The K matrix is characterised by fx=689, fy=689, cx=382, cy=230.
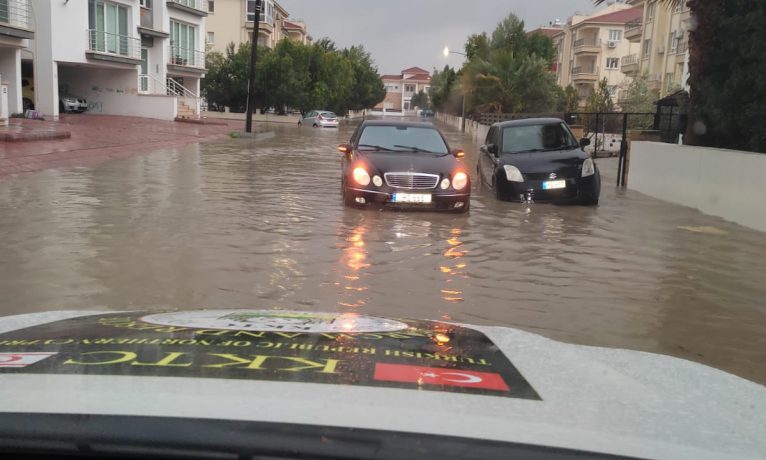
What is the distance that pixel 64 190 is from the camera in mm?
12305

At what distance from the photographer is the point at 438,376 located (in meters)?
2.07

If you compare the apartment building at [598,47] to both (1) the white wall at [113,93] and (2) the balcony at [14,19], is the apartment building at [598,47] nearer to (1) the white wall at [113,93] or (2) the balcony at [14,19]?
(1) the white wall at [113,93]

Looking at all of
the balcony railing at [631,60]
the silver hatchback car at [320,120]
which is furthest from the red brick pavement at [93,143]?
the balcony railing at [631,60]

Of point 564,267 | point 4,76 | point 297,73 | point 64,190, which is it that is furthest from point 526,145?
point 297,73

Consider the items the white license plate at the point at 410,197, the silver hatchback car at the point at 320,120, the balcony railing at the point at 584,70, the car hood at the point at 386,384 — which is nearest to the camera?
the car hood at the point at 386,384

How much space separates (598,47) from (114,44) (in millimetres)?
46951

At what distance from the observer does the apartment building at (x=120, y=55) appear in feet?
104

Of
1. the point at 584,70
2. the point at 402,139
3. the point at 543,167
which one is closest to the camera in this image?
the point at 402,139

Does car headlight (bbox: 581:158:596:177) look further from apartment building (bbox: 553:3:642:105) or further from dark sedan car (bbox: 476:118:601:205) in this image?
apartment building (bbox: 553:3:642:105)

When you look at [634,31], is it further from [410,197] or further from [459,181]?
[410,197]

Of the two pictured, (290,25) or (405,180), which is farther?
(290,25)

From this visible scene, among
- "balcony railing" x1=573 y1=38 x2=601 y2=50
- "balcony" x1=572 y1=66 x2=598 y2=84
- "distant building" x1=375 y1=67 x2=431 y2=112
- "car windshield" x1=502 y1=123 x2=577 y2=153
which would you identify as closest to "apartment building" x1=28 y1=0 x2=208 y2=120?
"car windshield" x1=502 y1=123 x2=577 y2=153

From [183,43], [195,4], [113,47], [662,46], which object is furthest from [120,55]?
[662,46]

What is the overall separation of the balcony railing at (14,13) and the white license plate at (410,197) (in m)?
21.9
